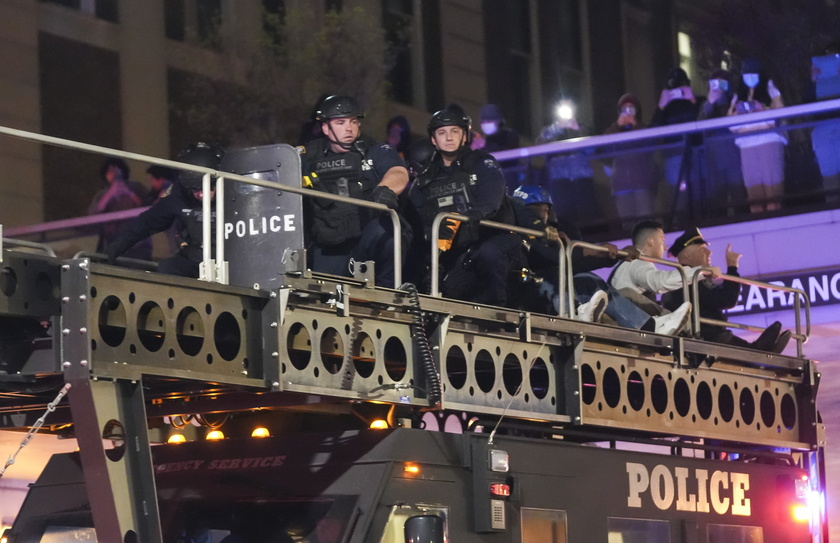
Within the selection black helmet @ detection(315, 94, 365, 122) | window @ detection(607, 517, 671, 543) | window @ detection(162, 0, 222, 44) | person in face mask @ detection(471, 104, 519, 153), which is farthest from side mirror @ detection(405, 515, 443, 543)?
window @ detection(162, 0, 222, 44)

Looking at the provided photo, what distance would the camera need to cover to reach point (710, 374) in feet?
32.6

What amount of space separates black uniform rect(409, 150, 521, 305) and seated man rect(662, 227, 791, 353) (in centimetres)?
150

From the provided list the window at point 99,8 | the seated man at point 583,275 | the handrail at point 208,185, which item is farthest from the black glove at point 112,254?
the window at point 99,8

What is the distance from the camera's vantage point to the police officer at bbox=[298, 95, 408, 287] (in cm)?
881

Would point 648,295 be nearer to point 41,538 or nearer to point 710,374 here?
point 710,374

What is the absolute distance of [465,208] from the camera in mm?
9594

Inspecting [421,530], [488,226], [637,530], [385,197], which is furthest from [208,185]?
[637,530]

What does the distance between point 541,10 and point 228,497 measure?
26830 mm

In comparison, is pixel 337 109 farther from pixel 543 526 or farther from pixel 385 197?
pixel 543 526

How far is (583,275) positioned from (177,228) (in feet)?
9.09

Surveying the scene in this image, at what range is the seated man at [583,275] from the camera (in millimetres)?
9531

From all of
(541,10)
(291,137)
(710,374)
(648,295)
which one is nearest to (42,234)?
(291,137)

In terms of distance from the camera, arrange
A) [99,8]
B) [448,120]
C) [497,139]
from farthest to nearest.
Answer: [99,8], [497,139], [448,120]

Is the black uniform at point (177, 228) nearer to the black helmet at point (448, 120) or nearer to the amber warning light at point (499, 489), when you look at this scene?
the black helmet at point (448, 120)
